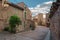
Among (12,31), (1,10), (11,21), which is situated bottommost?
(12,31)

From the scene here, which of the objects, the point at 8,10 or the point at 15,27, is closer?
the point at 15,27

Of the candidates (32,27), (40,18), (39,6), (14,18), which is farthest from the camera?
(40,18)

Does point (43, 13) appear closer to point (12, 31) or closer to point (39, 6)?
point (39, 6)

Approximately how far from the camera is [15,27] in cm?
Answer: 1908

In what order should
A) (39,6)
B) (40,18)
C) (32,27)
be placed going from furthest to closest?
(40,18) → (39,6) → (32,27)

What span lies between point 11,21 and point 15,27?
41.5 inches

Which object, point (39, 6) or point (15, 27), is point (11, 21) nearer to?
point (15, 27)

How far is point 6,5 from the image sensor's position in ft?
63.9

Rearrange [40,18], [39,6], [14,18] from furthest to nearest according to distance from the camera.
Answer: [40,18], [39,6], [14,18]

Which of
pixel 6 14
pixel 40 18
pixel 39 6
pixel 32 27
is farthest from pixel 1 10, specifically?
pixel 40 18

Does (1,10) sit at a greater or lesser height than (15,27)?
greater

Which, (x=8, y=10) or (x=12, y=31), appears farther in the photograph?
(x=8, y=10)

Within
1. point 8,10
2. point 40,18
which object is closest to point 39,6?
point 40,18

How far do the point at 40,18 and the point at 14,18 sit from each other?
25066mm
